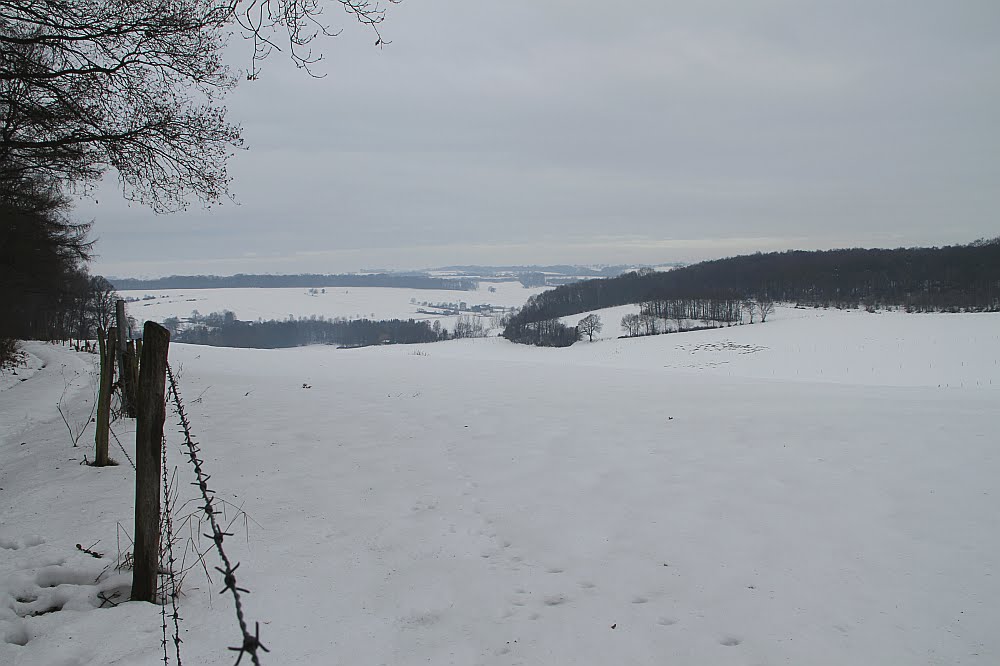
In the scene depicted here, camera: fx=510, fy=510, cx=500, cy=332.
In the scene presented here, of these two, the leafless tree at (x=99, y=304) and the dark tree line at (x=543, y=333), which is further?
the dark tree line at (x=543, y=333)

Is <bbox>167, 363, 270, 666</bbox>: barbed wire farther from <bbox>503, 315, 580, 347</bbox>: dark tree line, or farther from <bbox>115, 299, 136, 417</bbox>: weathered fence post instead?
<bbox>503, 315, 580, 347</bbox>: dark tree line

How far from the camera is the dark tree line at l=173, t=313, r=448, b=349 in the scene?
7455cm

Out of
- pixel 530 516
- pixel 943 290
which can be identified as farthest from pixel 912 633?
pixel 943 290

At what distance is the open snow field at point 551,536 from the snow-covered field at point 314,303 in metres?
89.5

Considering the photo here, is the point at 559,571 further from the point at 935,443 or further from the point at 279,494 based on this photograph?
the point at 935,443

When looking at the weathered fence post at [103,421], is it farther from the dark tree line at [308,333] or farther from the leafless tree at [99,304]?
the dark tree line at [308,333]

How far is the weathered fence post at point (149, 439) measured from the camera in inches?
116

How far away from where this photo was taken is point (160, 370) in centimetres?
305

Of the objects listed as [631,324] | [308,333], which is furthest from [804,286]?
[308,333]

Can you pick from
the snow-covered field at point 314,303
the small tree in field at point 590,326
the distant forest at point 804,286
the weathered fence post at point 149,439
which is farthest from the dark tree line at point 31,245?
the snow-covered field at point 314,303

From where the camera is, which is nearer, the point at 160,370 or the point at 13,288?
the point at 160,370

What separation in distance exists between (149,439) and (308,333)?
92.3 meters

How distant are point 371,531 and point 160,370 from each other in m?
2.52

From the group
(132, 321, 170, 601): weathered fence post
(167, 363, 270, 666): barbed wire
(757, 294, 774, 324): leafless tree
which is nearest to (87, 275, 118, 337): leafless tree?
(132, 321, 170, 601): weathered fence post
